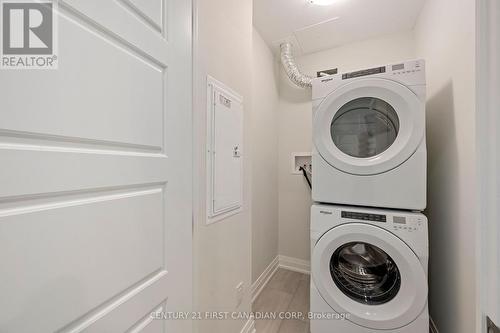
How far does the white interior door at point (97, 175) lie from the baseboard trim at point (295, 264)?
1.80 metres

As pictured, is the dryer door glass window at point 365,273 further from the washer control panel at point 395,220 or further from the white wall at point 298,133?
the white wall at point 298,133

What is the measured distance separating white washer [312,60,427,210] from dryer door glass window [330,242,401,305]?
0.35 meters

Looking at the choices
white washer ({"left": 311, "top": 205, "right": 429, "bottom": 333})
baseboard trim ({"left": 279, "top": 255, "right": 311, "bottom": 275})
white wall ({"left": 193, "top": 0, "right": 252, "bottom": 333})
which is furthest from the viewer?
baseboard trim ({"left": 279, "top": 255, "right": 311, "bottom": 275})

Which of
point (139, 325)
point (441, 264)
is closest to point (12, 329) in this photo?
point (139, 325)

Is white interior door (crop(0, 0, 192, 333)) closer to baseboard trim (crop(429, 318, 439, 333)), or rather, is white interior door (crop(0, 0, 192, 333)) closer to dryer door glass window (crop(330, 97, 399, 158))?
dryer door glass window (crop(330, 97, 399, 158))

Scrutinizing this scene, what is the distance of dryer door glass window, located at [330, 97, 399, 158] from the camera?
130 cm

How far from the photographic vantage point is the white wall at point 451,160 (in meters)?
1.03

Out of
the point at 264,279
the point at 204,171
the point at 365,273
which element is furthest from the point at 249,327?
the point at 204,171

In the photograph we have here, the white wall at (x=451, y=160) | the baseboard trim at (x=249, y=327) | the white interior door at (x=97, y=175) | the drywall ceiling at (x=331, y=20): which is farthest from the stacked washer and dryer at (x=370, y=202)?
the white interior door at (x=97, y=175)

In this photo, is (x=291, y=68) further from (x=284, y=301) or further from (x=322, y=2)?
(x=284, y=301)

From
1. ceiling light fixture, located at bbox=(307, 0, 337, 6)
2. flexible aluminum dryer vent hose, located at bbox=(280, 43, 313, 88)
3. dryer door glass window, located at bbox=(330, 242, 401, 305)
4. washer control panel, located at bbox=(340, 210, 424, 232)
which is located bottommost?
dryer door glass window, located at bbox=(330, 242, 401, 305)

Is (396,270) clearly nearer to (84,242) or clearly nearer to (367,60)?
(84,242)

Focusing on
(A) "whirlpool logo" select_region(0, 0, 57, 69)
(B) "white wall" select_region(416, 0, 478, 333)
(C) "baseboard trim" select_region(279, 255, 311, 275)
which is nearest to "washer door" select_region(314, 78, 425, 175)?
(B) "white wall" select_region(416, 0, 478, 333)

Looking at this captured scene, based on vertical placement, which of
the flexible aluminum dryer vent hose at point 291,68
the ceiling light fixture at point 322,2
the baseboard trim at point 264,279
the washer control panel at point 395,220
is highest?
the ceiling light fixture at point 322,2
